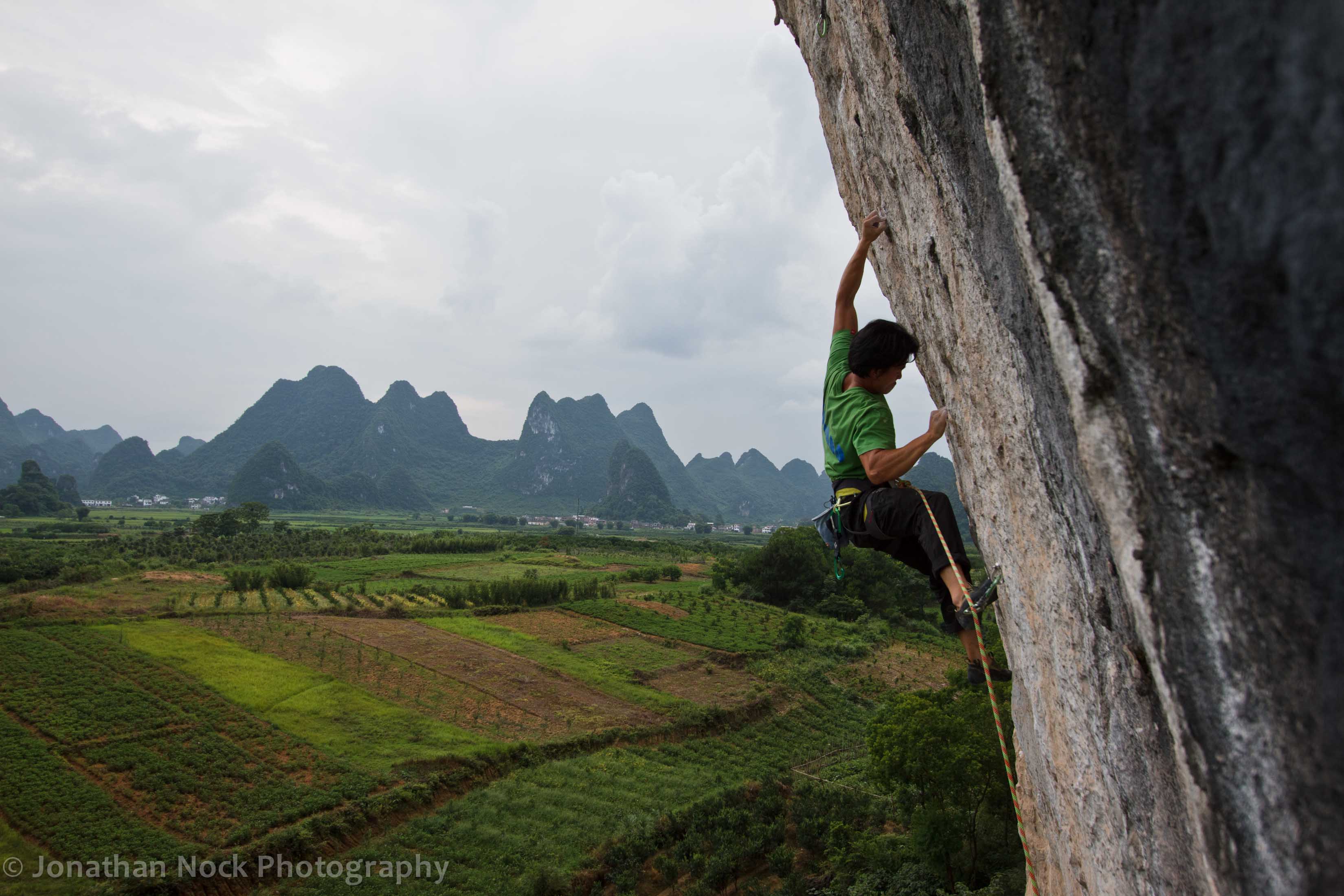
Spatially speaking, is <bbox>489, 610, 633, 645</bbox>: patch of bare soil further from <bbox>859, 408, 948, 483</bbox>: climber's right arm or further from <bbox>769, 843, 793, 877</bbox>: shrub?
<bbox>859, 408, 948, 483</bbox>: climber's right arm

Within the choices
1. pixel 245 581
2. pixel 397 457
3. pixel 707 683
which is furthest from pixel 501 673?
pixel 397 457

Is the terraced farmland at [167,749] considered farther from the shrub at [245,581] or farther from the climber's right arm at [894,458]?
the climber's right arm at [894,458]

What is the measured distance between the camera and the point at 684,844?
16.2m

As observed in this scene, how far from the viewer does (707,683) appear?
28.3 metres

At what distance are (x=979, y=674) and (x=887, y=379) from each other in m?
1.54

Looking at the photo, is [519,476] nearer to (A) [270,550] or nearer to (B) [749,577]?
(A) [270,550]

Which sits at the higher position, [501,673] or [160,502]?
[160,502]

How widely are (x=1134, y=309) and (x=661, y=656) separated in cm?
3135

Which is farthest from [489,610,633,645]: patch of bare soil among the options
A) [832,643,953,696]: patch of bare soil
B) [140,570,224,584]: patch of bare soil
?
[140,570,224,584]: patch of bare soil

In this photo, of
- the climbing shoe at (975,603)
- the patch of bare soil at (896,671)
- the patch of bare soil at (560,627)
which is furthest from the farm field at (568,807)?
the climbing shoe at (975,603)

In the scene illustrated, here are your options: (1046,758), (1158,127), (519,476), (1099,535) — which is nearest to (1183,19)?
(1158,127)

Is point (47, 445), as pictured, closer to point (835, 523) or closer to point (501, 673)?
point (501, 673)

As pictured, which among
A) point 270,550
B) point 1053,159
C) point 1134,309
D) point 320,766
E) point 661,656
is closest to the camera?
point 1134,309

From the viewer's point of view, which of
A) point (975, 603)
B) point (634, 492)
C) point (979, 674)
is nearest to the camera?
point (975, 603)
